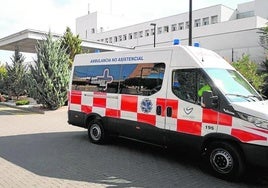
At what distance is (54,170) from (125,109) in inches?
96.0

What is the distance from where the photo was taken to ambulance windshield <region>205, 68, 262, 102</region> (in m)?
6.49

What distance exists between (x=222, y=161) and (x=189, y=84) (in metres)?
1.66

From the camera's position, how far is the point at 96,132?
9.32 m

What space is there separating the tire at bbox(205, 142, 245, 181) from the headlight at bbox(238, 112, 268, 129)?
2.05ft

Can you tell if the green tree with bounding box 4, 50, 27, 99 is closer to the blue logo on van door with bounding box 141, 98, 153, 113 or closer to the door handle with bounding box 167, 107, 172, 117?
the blue logo on van door with bounding box 141, 98, 153, 113

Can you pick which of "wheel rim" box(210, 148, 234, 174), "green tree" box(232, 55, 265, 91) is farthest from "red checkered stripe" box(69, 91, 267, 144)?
"green tree" box(232, 55, 265, 91)

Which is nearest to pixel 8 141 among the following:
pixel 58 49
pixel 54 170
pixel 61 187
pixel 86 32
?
pixel 54 170

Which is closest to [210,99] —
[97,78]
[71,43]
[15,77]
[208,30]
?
[97,78]

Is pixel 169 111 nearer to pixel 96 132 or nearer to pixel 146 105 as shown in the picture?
pixel 146 105

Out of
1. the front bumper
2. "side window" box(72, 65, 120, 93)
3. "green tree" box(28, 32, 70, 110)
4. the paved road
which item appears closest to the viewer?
the front bumper

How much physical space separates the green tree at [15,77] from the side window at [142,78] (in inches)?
793

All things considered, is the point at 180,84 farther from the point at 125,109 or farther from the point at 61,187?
the point at 61,187

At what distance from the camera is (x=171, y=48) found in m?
7.49

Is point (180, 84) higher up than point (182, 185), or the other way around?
point (180, 84)
